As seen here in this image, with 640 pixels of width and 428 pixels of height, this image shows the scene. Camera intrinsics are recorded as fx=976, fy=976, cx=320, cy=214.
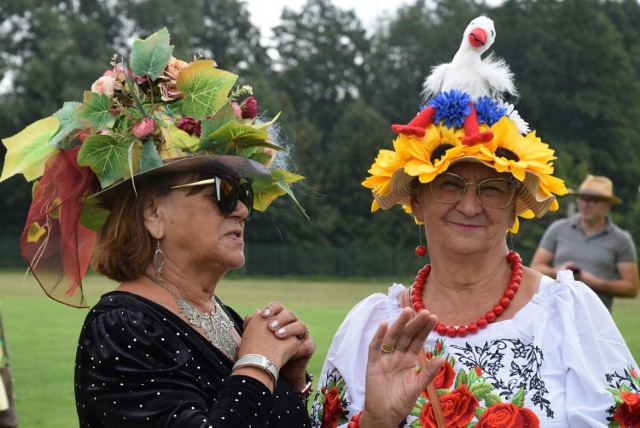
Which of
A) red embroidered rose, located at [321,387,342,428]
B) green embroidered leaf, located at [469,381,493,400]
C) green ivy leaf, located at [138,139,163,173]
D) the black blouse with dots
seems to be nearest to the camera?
the black blouse with dots

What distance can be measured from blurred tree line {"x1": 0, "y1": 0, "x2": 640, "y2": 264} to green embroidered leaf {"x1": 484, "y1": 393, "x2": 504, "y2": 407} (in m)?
40.3

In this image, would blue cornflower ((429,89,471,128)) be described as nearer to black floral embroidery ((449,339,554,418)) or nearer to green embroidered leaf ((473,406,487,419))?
black floral embroidery ((449,339,554,418))

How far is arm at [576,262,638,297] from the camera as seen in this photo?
9.59 m

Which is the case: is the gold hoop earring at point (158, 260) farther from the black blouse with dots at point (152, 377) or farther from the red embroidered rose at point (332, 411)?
the red embroidered rose at point (332, 411)

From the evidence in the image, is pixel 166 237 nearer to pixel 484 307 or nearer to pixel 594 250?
pixel 484 307

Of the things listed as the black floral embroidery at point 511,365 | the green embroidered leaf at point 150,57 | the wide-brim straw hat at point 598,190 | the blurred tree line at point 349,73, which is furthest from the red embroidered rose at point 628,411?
the blurred tree line at point 349,73

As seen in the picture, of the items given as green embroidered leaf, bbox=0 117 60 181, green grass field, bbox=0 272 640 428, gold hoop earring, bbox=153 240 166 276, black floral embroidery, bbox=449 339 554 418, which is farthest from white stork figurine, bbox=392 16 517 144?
green grass field, bbox=0 272 640 428

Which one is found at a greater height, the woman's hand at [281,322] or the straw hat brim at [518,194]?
the straw hat brim at [518,194]

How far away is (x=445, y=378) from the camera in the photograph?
3859 mm

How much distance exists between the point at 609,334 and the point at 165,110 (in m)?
1.91

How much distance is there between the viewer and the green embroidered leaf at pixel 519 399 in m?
3.70

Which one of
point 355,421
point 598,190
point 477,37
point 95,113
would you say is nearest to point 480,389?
point 355,421

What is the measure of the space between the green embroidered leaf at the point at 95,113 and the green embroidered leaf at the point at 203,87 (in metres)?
0.29

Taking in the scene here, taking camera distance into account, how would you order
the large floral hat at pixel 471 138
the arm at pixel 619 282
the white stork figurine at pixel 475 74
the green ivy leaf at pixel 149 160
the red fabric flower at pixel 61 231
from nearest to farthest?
the green ivy leaf at pixel 149 160, the red fabric flower at pixel 61 231, the large floral hat at pixel 471 138, the white stork figurine at pixel 475 74, the arm at pixel 619 282
